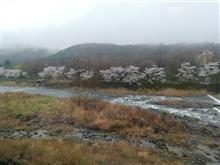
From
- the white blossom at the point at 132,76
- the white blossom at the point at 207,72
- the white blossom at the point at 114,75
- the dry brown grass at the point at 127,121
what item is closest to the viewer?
the dry brown grass at the point at 127,121

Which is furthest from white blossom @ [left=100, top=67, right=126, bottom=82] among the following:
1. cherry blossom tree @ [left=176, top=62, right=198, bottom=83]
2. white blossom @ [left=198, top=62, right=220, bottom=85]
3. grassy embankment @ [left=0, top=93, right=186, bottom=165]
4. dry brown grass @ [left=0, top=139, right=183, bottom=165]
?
Result: dry brown grass @ [left=0, top=139, right=183, bottom=165]

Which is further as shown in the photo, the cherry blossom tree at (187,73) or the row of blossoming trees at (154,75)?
the cherry blossom tree at (187,73)

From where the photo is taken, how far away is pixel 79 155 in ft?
60.7

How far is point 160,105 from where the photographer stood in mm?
50438

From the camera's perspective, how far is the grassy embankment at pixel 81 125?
1853cm

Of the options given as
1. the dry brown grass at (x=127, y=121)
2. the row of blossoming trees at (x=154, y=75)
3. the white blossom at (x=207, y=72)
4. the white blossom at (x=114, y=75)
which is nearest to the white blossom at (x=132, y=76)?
the row of blossoming trees at (x=154, y=75)

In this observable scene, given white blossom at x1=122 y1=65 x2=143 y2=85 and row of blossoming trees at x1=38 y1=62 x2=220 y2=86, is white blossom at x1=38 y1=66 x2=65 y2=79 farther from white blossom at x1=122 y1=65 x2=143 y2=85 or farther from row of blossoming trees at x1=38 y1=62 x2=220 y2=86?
white blossom at x1=122 y1=65 x2=143 y2=85

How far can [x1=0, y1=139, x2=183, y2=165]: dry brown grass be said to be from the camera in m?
17.4

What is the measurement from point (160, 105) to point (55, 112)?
18389 mm

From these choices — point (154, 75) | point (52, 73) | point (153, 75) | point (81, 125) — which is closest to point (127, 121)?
point (81, 125)

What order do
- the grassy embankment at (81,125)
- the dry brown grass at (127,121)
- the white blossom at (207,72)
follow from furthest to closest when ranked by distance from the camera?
the white blossom at (207,72) < the dry brown grass at (127,121) < the grassy embankment at (81,125)

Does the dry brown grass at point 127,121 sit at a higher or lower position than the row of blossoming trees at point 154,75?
higher

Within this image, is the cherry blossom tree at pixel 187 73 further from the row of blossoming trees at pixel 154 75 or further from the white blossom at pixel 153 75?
the white blossom at pixel 153 75

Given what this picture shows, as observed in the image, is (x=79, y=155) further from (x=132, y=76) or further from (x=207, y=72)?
(x=207, y=72)
